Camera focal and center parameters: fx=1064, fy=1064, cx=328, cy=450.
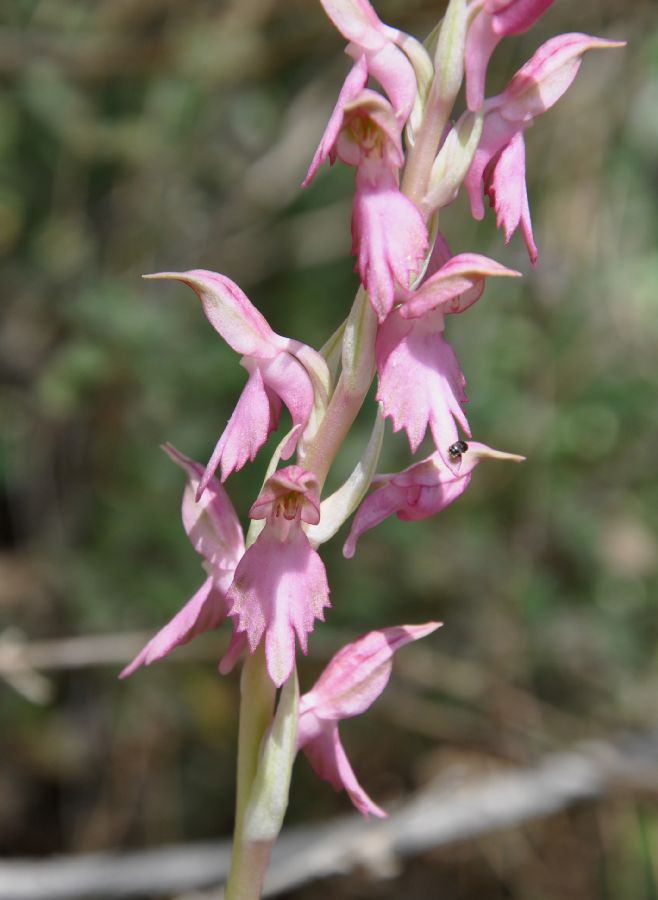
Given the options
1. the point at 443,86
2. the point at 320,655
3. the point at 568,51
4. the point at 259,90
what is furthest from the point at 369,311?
the point at 259,90

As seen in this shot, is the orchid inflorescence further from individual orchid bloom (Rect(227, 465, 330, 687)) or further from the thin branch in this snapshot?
the thin branch

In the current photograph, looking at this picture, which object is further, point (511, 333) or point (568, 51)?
point (511, 333)

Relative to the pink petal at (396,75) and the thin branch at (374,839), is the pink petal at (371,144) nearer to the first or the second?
the pink petal at (396,75)

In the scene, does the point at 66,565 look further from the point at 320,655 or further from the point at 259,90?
the point at 259,90

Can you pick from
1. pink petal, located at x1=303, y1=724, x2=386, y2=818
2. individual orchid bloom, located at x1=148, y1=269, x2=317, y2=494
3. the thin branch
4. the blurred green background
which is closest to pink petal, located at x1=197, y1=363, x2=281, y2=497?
individual orchid bloom, located at x1=148, y1=269, x2=317, y2=494

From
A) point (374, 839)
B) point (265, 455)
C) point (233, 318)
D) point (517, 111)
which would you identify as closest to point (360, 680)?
point (233, 318)

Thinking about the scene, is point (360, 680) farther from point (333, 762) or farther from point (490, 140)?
point (490, 140)
